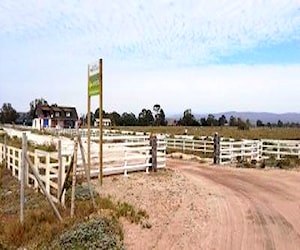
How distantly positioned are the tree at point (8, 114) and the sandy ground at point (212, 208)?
11675 centimetres

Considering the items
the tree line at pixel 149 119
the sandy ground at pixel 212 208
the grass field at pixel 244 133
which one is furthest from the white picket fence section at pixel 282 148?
the tree line at pixel 149 119

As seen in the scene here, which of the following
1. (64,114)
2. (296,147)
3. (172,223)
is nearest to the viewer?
(172,223)

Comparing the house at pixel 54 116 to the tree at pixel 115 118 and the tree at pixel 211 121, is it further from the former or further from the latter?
the tree at pixel 211 121

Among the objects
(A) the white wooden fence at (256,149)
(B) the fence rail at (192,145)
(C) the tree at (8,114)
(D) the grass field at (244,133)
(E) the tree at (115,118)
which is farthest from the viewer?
(C) the tree at (8,114)

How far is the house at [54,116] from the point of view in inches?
3438

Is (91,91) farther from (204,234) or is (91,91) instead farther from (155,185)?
(204,234)

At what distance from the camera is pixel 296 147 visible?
65.3 feet

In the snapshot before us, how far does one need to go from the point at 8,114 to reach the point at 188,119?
5389 cm

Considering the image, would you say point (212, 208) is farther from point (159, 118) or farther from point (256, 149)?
point (159, 118)

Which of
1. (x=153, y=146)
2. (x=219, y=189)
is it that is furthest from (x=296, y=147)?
(x=219, y=189)

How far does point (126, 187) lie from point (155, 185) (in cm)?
90

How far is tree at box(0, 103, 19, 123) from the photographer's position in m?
124

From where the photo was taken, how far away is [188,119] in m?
110

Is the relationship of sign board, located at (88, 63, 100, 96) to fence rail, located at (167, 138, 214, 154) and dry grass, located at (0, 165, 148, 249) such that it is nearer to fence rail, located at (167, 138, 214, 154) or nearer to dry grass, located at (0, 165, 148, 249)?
dry grass, located at (0, 165, 148, 249)
